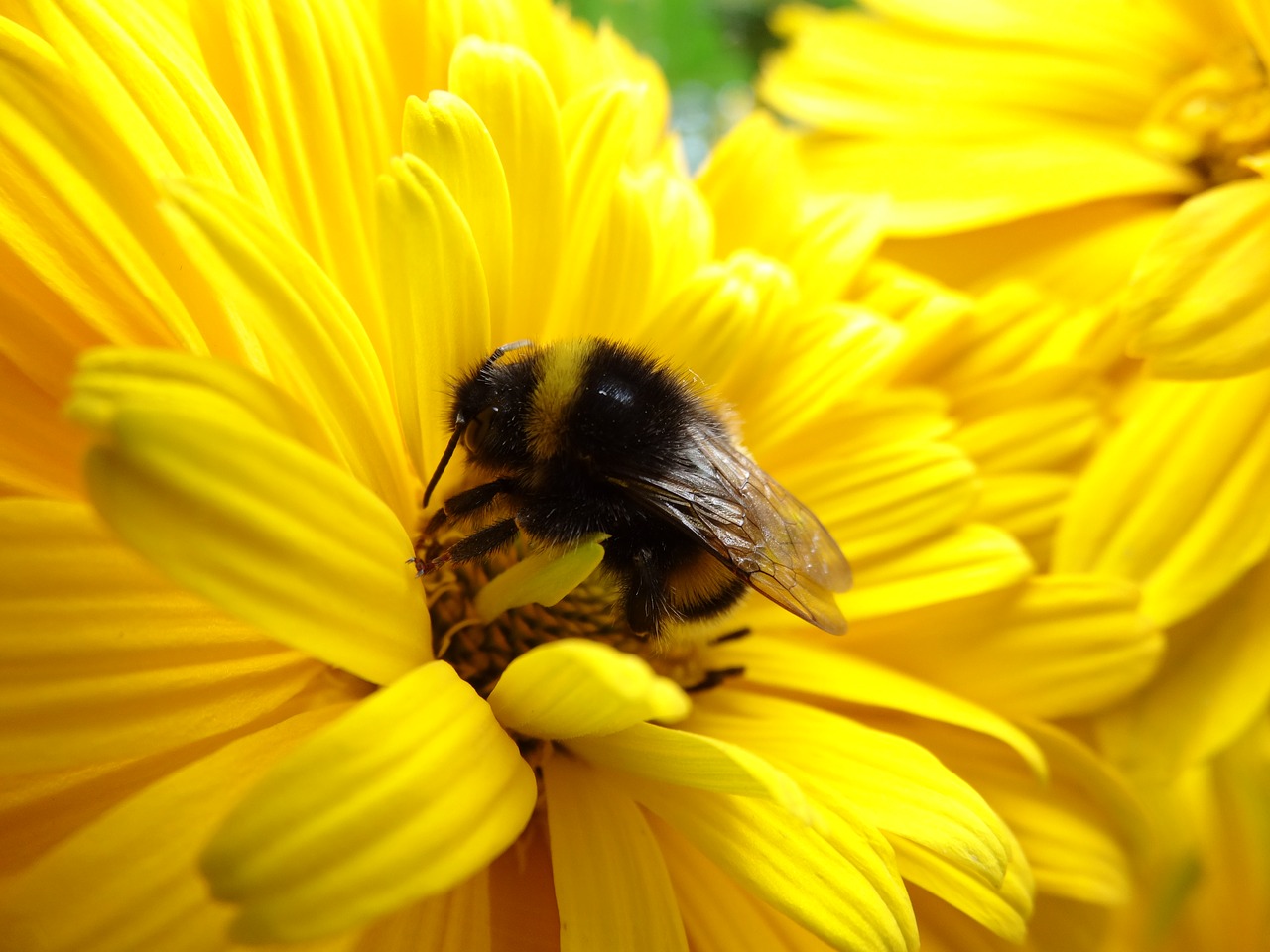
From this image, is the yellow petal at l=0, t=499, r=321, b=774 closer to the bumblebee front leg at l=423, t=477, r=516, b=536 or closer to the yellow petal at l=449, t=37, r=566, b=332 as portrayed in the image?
the bumblebee front leg at l=423, t=477, r=516, b=536

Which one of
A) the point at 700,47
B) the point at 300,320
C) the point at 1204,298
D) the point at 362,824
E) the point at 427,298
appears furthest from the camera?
the point at 700,47

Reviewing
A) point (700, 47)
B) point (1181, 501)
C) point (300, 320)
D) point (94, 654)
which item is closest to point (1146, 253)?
point (1181, 501)

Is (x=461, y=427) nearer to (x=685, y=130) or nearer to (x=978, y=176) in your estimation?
(x=978, y=176)

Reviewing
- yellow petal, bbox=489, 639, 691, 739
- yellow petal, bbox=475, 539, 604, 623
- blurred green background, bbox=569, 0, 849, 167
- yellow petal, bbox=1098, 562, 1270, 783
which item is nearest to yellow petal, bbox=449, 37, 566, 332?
yellow petal, bbox=475, 539, 604, 623

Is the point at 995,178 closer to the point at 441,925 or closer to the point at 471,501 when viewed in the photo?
the point at 471,501

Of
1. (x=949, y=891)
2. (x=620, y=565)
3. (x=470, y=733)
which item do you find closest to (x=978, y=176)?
(x=620, y=565)

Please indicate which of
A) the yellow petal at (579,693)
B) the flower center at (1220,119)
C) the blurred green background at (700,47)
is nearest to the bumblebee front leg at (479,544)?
the yellow petal at (579,693)
